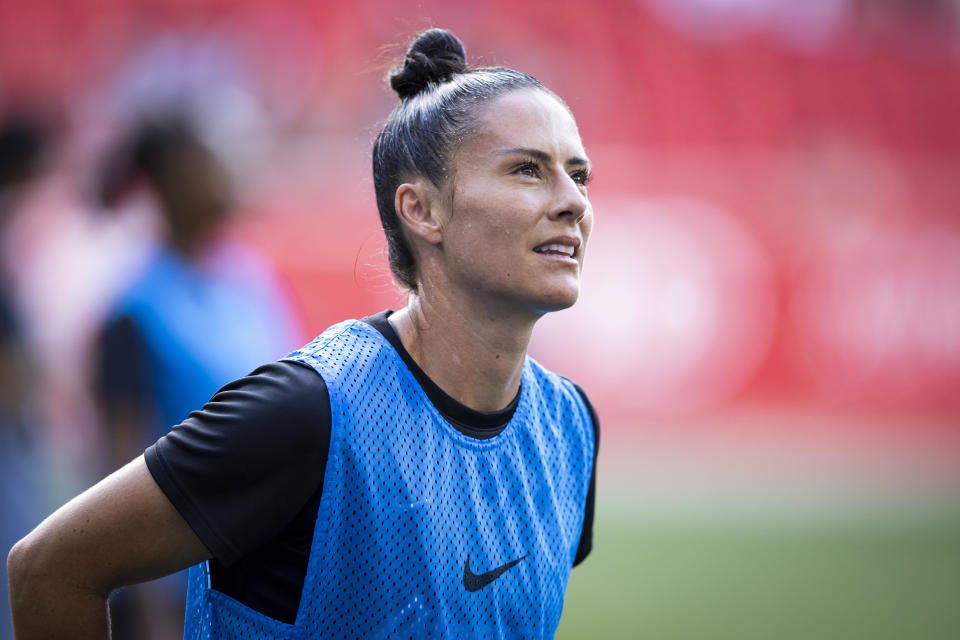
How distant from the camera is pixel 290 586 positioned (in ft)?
5.82

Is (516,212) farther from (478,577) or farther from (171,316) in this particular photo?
(171,316)

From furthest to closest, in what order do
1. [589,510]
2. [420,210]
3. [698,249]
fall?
[698,249], [589,510], [420,210]

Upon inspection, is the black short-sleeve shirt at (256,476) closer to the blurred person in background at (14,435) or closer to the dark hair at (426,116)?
the dark hair at (426,116)

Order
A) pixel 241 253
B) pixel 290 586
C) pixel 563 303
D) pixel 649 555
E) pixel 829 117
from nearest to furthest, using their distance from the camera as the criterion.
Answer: pixel 290 586 < pixel 563 303 < pixel 241 253 < pixel 649 555 < pixel 829 117

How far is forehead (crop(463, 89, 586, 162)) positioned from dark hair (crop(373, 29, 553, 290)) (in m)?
0.03

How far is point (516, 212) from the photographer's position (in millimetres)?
2008

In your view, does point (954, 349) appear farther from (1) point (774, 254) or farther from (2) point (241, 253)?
(2) point (241, 253)

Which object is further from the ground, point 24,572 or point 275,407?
point 275,407

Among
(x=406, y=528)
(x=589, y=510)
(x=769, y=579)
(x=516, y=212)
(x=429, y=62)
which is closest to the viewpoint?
(x=406, y=528)

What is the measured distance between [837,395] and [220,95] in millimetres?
9674

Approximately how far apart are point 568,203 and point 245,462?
0.88m

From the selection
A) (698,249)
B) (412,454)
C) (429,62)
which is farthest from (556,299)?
(698,249)

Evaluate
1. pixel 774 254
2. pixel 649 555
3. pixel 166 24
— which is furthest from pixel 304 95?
pixel 649 555

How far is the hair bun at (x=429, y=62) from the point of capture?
89.0 inches
